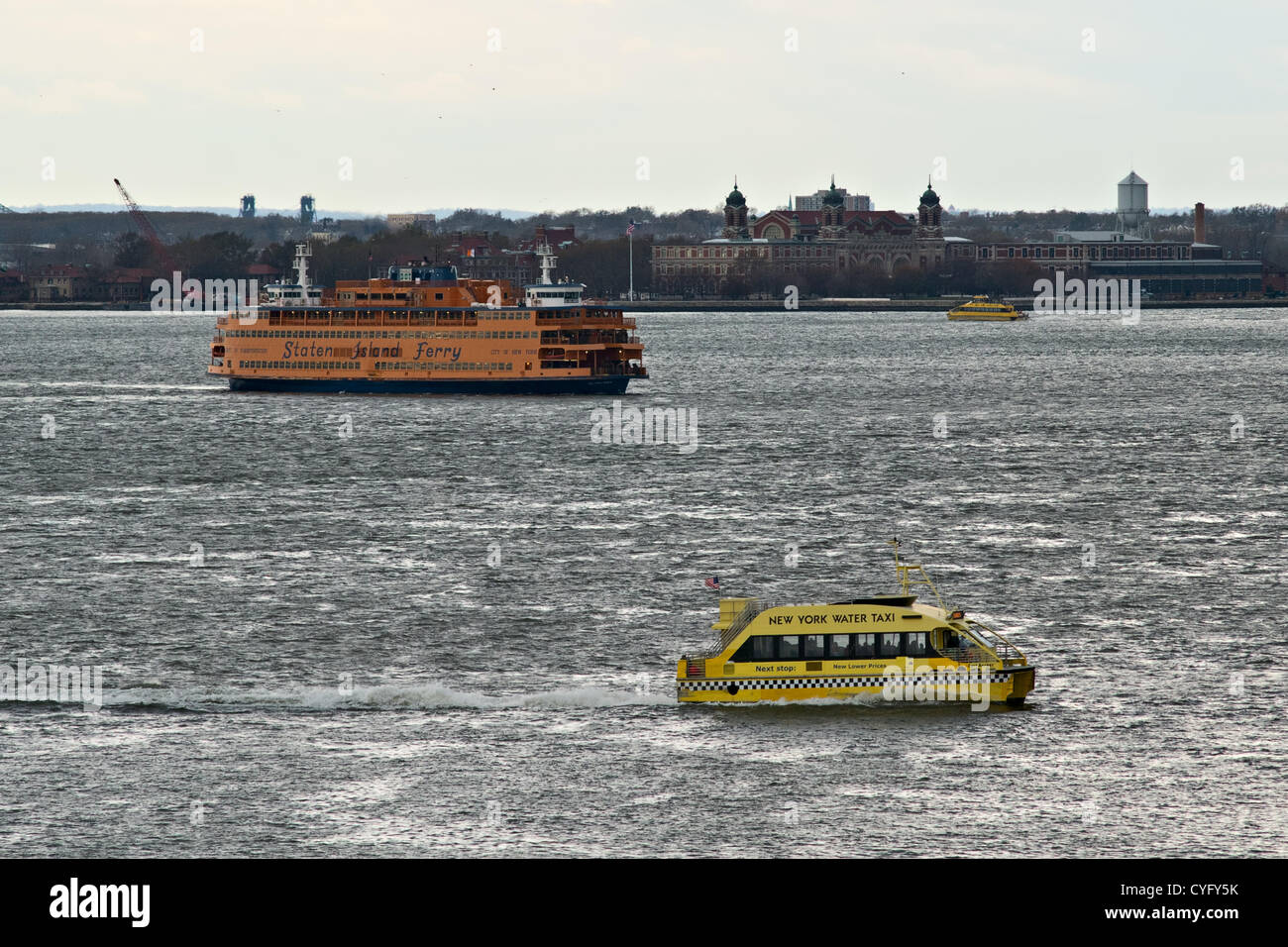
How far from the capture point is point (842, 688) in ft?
125

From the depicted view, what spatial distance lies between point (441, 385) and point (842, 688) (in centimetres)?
11054

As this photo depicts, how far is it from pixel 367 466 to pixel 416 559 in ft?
107

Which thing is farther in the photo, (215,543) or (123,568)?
(215,543)

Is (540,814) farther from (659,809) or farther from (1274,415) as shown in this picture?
(1274,415)

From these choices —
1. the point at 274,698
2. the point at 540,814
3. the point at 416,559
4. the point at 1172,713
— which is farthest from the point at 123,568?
the point at 1172,713

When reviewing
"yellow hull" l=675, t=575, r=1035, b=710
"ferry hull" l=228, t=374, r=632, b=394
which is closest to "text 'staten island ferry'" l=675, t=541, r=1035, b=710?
"yellow hull" l=675, t=575, r=1035, b=710

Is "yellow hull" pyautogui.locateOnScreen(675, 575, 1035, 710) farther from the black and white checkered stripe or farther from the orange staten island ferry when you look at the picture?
the orange staten island ferry

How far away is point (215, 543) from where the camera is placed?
63.6 m

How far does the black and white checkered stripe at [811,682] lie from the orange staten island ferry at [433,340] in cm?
10264

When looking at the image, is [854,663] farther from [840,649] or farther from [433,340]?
[433,340]

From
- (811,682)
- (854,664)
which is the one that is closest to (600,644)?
(811,682)

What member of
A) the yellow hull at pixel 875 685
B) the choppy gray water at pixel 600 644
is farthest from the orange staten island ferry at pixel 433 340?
the yellow hull at pixel 875 685

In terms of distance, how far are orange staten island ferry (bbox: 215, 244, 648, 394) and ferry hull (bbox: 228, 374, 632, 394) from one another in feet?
0.28

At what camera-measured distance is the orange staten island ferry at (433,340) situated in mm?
141250
